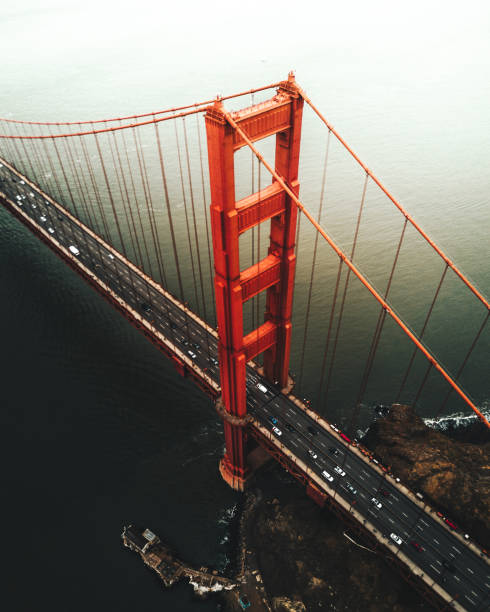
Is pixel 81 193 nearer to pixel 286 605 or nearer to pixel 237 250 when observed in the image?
pixel 237 250

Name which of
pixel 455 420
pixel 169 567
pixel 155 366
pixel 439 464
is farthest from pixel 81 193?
pixel 439 464

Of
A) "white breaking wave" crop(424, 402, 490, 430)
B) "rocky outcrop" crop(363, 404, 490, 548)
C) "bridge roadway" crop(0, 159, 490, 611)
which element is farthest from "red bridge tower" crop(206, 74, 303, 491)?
"white breaking wave" crop(424, 402, 490, 430)

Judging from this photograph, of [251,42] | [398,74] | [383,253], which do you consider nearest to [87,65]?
[251,42]

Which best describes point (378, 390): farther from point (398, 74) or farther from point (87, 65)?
point (87, 65)

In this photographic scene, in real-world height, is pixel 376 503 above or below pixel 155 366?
above

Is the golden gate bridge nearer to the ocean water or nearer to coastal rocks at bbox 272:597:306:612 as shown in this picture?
the ocean water

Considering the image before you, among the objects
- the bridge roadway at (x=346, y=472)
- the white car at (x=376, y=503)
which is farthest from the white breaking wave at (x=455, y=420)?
the white car at (x=376, y=503)

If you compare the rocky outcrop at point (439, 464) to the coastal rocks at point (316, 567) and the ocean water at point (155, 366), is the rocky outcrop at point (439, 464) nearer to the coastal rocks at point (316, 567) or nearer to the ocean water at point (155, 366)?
the ocean water at point (155, 366)
